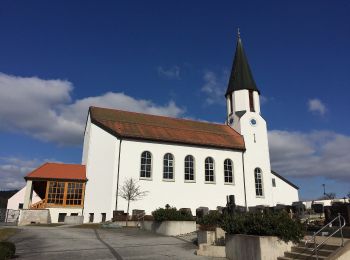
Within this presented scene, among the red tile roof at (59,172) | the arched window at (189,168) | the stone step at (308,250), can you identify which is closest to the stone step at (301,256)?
the stone step at (308,250)

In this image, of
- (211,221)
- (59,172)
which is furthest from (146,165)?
(211,221)

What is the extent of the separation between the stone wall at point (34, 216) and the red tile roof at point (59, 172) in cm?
318

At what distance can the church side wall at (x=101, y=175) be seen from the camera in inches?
1106

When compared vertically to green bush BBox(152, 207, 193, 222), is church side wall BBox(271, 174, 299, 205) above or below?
above

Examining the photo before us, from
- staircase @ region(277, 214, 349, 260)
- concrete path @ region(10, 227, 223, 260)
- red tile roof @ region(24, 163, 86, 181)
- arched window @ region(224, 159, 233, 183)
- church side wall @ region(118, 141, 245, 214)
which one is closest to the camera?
staircase @ region(277, 214, 349, 260)

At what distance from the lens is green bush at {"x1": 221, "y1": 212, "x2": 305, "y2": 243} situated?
1090cm

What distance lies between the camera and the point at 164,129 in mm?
33594

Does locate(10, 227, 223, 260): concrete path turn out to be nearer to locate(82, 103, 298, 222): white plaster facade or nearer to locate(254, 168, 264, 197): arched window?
locate(82, 103, 298, 222): white plaster facade

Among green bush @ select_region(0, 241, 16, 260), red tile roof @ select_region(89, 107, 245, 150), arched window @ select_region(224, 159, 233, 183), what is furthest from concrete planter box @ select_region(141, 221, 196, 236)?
arched window @ select_region(224, 159, 233, 183)

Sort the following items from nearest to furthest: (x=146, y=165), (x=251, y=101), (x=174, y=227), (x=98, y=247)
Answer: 1. (x=98, y=247)
2. (x=174, y=227)
3. (x=146, y=165)
4. (x=251, y=101)

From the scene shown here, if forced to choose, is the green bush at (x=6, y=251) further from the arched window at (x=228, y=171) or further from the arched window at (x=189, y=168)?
the arched window at (x=228, y=171)

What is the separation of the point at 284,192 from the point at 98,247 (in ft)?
95.6

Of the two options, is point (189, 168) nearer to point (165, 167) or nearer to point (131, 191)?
point (165, 167)

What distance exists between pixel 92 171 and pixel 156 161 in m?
5.96
